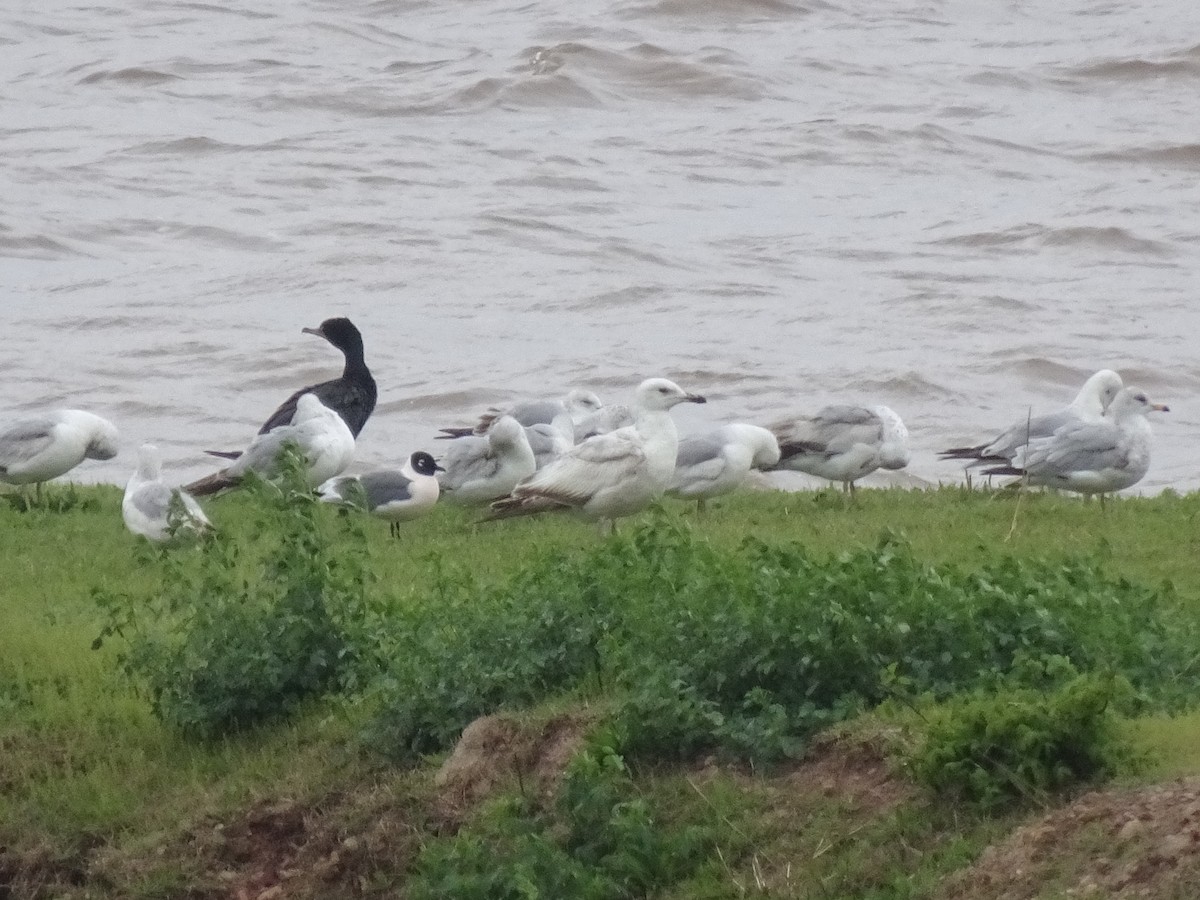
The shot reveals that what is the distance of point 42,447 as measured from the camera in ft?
42.9

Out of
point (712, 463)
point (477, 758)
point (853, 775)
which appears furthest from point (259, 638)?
point (712, 463)

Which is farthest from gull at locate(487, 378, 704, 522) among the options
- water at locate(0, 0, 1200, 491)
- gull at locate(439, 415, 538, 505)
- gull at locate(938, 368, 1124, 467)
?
water at locate(0, 0, 1200, 491)

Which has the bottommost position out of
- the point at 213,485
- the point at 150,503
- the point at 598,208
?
the point at 598,208

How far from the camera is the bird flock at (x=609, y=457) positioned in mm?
11484

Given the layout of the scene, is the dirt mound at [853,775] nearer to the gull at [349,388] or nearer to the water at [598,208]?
the gull at [349,388]

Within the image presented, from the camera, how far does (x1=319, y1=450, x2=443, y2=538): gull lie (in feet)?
39.5

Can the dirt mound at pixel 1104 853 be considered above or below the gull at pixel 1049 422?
above

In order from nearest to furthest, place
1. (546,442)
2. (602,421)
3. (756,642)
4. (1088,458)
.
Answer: (756,642) → (1088,458) → (546,442) → (602,421)

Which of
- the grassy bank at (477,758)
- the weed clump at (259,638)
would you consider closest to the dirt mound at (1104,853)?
the grassy bank at (477,758)

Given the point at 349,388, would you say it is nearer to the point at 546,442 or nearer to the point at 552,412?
the point at 552,412

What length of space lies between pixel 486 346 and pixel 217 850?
48.7 ft

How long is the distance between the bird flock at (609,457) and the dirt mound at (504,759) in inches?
141

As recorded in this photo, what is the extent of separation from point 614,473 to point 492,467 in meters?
1.63

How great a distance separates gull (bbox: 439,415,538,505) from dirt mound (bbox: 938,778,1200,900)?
22.2 ft
